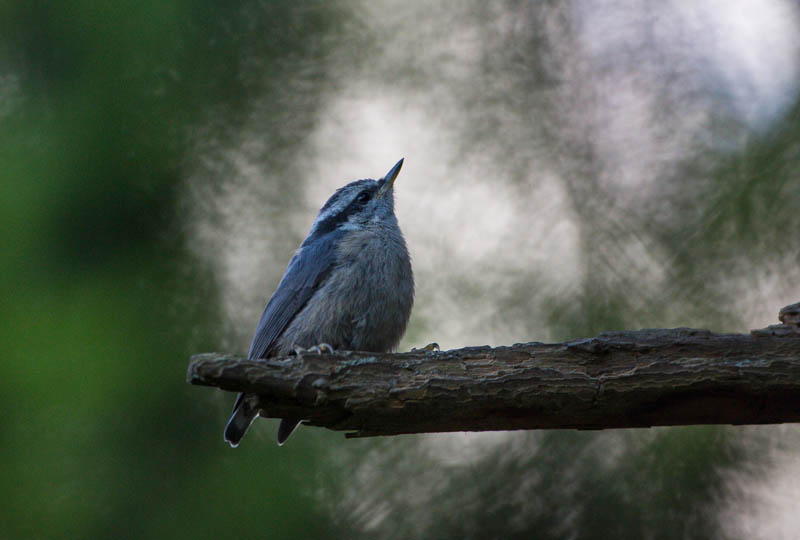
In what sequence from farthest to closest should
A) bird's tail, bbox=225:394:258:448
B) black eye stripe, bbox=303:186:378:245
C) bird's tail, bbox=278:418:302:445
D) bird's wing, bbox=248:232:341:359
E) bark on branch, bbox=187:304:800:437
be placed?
black eye stripe, bbox=303:186:378:245 → bird's wing, bbox=248:232:341:359 → bird's tail, bbox=278:418:302:445 → bird's tail, bbox=225:394:258:448 → bark on branch, bbox=187:304:800:437

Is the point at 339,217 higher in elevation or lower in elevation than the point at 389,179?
lower

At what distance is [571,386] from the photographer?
8.50 ft

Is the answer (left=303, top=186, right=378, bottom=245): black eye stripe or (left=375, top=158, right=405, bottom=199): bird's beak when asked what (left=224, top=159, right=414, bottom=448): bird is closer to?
(left=303, top=186, right=378, bottom=245): black eye stripe

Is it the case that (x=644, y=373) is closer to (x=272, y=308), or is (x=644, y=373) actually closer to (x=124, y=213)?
(x=272, y=308)

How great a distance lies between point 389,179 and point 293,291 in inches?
41.0

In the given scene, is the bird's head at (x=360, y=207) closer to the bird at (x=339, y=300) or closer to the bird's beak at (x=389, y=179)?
the bird's beak at (x=389, y=179)

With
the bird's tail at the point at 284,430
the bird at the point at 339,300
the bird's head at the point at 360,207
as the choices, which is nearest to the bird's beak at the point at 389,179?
the bird's head at the point at 360,207

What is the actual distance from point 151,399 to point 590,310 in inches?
76.8

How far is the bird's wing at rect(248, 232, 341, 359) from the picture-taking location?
3.72m

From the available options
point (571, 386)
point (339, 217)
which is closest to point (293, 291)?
point (339, 217)

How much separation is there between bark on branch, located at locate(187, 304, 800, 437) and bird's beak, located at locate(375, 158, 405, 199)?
6.01 feet

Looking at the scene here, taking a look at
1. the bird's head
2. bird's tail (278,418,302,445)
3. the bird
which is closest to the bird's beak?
the bird's head

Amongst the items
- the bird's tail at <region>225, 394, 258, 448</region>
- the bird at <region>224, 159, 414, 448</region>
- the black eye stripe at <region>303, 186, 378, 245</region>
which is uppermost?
the black eye stripe at <region>303, 186, 378, 245</region>

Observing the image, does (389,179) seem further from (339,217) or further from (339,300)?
(339,300)
